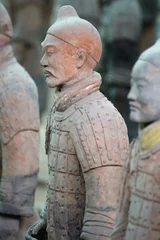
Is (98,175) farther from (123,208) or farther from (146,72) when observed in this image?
(146,72)

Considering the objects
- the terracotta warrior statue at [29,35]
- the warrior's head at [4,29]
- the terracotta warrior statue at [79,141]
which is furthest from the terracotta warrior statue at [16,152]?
the terracotta warrior statue at [29,35]

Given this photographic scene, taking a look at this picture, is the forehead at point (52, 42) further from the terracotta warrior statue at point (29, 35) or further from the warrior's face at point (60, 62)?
the terracotta warrior statue at point (29, 35)

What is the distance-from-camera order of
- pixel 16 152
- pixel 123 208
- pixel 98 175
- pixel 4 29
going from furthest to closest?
1. pixel 4 29
2. pixel 16 152
3. pixel 98 175
4. pixel 123 208

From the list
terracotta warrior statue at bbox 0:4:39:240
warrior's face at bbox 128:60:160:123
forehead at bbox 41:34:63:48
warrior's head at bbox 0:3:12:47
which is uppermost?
warrior's face at bbox 128:60:160:123

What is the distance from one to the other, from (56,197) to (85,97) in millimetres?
570

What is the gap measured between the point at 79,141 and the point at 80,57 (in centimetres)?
51

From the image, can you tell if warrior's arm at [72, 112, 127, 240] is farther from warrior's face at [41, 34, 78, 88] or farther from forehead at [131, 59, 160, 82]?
forehead at [131, 59, 160, 82]

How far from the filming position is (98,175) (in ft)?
19.0

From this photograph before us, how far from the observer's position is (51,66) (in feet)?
19.9

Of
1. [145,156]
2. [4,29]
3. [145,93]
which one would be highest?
[145,93]

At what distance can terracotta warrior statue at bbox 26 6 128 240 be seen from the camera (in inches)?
229

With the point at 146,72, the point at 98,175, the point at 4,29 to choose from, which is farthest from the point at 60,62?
the point at 4,29

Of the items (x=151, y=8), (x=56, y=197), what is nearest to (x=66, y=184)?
(x=56, y=197)

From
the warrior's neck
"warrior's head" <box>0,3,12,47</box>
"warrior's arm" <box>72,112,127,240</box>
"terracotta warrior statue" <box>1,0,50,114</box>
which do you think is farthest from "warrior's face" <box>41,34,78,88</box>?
"terracotta warrior statue" <box>1,0,50,114</box>
